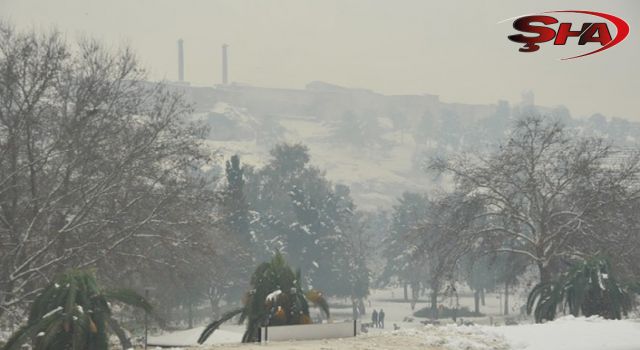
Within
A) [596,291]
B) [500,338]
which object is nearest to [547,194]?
[596,291]

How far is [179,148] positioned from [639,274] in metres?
15.9

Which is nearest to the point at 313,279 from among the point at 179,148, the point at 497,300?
the point at 497,300

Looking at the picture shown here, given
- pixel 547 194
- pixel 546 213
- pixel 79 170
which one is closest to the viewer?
pixel 79 170

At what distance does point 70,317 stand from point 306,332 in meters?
4.19

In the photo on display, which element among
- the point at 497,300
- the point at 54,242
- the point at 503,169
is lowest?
the point at 497,300

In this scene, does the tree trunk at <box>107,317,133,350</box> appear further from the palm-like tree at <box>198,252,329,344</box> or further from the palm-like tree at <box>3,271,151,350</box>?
the palm-like tree at <box>198,252,329,344</box>

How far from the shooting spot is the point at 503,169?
39531mm

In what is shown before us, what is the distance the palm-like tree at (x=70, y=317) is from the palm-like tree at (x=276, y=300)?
2973 mm

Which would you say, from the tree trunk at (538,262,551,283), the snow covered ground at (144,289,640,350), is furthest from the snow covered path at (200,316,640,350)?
the tree trunk at (538,262,551,283)

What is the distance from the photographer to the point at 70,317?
16422mm

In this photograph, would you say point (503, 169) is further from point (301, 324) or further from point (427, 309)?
point (427, 309)

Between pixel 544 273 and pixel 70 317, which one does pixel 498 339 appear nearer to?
pixel 70 317

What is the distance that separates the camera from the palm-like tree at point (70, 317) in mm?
16438

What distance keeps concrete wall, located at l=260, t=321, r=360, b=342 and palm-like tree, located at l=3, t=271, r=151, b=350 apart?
7.15 ft
